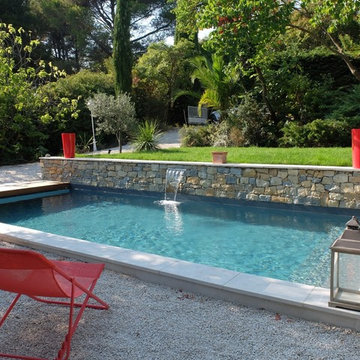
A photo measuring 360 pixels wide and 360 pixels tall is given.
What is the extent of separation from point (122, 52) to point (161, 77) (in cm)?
231

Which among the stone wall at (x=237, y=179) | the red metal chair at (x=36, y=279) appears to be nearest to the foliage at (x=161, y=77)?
the stone wall at (x=237, y=179)

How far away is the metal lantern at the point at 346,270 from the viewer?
9.10 feet

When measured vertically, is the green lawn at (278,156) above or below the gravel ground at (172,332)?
above

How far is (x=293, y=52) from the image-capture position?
43.2ft

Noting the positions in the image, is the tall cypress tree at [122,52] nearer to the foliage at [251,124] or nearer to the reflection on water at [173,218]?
the foliage at [251,124]

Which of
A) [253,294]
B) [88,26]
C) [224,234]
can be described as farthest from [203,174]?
[88,26]

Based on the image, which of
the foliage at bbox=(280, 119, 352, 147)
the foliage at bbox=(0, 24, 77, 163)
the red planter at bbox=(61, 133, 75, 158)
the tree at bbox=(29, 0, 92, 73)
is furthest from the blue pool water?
the tree at bbox=(29, 0, 92, 73)

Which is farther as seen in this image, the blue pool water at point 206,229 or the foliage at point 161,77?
the foliage at point 161,77

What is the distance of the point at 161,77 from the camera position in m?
19.2

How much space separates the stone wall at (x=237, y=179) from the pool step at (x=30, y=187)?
484 millimetres

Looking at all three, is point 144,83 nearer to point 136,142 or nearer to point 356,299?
point 136,142

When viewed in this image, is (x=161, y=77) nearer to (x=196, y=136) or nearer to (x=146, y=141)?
(x=196, y=136)

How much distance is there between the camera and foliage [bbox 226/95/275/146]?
12211 mm

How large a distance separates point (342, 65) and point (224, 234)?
30.5 ft
